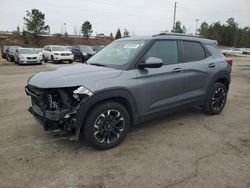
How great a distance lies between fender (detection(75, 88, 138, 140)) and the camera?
362 cm

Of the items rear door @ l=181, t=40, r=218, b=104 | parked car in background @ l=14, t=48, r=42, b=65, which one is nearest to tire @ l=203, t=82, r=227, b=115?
rear door @ l=181, t=40, r=218, b=104

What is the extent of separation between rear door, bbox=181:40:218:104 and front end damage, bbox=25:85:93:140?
7.37 ft

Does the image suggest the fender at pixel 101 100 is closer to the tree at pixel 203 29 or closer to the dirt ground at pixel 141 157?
the dirt ground at pixel 141 157

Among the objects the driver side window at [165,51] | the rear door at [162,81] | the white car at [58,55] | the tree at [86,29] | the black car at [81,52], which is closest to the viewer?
the rear door at [162,81]

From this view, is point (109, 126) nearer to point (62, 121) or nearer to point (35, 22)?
point (62, 121)

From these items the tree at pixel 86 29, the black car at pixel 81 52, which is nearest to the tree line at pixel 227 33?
the tree at pixel 86 29

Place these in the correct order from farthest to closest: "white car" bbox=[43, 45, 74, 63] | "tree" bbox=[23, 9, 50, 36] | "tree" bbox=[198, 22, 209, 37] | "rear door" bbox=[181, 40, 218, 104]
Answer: "tree" bbox=[198, 22, 209, 37], "tree" bbox=[23, 9, 50, 36], "white car" bbox=[43, 45, 74, 63], "rear door" bbox=[181, 40, 218, 104]

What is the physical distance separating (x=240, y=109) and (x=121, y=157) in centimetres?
403

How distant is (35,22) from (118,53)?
5036 cm

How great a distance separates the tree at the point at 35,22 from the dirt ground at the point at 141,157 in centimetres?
4914

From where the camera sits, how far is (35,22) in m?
50.1

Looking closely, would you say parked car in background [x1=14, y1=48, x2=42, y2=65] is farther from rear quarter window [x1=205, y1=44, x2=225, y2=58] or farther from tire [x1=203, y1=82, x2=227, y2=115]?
tire [x1=203, y1=82, x2=227, y2=115]

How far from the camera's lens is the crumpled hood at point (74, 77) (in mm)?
3659

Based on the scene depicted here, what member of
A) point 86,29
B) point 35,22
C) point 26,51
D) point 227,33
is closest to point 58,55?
point 26,51
